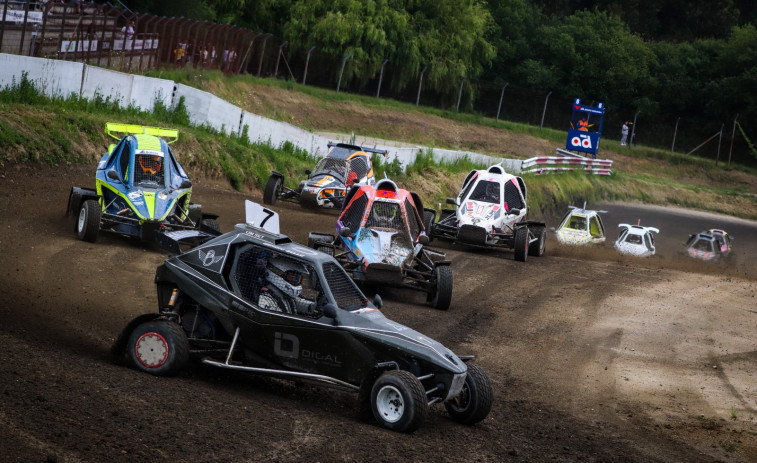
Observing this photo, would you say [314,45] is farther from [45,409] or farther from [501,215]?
[45,409]

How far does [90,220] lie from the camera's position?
52.1ft

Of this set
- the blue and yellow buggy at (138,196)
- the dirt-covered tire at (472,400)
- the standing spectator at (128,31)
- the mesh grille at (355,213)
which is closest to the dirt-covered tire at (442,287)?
the mesh grille at (355,213)

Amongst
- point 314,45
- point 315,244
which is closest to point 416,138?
point 314,45

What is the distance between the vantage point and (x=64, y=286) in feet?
42.7

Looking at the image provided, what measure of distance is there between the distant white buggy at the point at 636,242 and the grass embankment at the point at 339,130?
6.68 meters

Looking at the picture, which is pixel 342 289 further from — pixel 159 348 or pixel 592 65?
pixel 592 65

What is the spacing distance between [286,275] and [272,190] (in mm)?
15400

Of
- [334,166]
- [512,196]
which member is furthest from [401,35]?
[512,196]

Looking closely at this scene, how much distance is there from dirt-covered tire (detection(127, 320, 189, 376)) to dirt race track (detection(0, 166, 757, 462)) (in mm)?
164

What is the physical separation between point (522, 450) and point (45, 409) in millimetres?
4175

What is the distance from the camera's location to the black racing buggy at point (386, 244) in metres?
15.7

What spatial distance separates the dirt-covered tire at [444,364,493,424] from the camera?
9.73m

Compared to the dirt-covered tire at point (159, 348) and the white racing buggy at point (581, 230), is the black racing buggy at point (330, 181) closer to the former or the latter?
the white racing buggy at point (581, 230)

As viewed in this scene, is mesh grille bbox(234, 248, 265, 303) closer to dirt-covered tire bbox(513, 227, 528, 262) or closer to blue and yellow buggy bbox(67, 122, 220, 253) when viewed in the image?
blue and yellow buggy bbox(67, 122, 220, 253)
